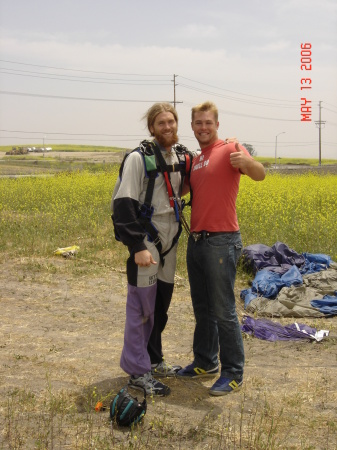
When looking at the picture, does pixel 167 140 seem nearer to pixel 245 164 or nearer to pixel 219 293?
pixel 245 164

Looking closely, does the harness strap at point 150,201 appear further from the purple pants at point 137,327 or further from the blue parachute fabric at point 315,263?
the blue parachute fabric at point 315,263

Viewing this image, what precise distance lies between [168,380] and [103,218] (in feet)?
23.0

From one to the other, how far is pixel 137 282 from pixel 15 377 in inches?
47.7

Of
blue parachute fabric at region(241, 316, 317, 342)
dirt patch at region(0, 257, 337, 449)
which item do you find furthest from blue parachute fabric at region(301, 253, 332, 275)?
blue parachute fabric at region(241, 316, 317, 342)

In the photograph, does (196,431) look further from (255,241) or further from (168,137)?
(255,241)

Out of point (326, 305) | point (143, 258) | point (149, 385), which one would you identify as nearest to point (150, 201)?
point (143, 258)

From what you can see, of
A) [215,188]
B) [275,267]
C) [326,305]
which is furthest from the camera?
[275,267]

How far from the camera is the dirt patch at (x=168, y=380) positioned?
304cm

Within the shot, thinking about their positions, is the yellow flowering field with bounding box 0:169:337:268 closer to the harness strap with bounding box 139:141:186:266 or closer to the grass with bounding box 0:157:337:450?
the grass with bounding box 0:157:337:450

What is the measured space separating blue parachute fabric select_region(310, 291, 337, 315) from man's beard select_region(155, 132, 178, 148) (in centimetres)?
316

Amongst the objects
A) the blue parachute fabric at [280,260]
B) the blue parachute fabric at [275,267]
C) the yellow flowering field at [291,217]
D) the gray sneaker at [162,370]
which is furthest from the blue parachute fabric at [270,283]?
the gray sneaker at [162,370]

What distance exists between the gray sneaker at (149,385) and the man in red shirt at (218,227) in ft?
1.03

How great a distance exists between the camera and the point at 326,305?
19.5 feet

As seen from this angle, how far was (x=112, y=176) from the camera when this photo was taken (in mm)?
18234
